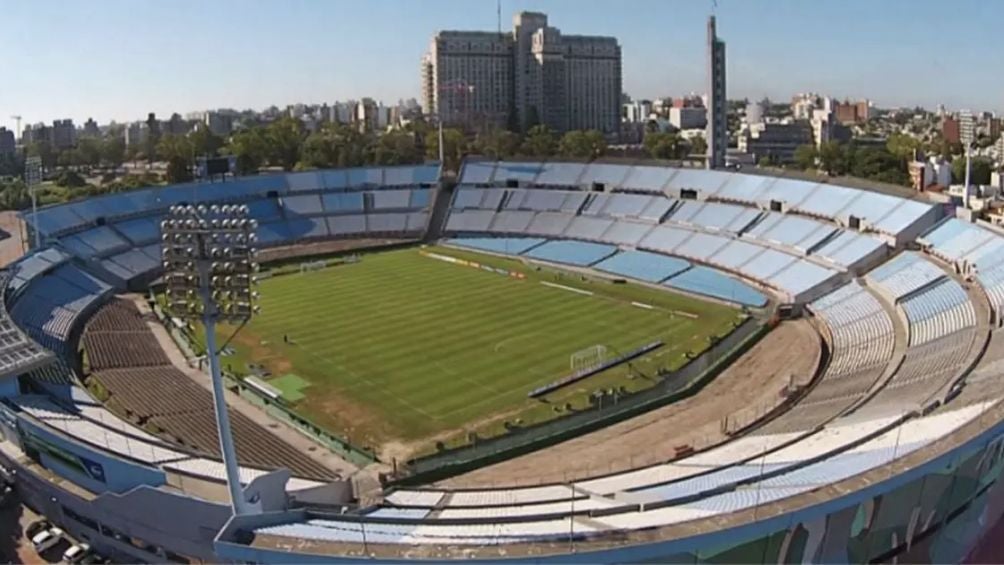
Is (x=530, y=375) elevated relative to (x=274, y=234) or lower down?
lower down

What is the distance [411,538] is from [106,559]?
11.7 m

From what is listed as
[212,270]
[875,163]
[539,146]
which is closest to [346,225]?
[539,146]

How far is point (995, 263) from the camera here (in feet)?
138

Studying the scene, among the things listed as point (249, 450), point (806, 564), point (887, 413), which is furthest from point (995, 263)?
point (249, 450)

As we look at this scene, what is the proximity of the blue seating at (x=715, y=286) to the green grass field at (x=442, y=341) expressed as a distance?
1559 mm

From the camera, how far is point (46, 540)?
24.7 m

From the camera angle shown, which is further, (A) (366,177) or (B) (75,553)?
(A) (366,177)

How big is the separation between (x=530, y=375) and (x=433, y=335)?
26.6ft

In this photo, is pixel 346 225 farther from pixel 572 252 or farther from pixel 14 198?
pixel 14 198

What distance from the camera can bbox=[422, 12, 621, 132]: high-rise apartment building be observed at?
162875 mm

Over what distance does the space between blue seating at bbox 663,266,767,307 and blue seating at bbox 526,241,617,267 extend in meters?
7.54

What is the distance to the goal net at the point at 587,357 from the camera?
3944cm

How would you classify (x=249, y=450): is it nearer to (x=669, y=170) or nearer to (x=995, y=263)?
(x=995, y=263)

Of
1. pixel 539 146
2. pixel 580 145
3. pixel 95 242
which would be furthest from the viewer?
pixel 580 145
